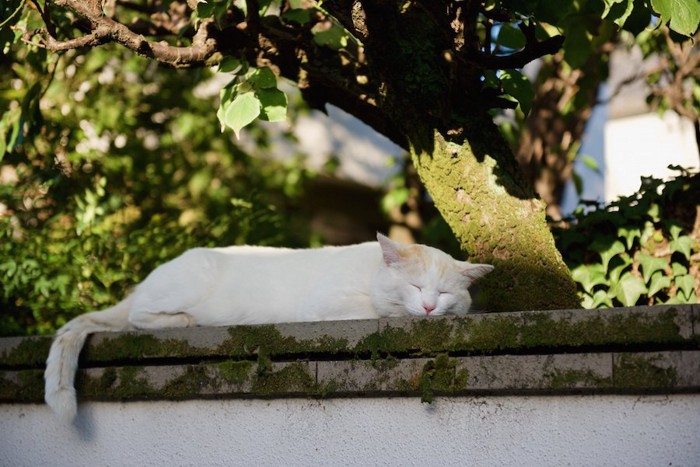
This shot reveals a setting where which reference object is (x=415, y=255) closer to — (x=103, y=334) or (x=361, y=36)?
(x=361, y=36)

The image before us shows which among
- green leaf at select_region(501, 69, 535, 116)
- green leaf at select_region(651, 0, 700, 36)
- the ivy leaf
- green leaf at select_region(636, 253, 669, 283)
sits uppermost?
green leaf at select_region(651, 0, 700, 36)

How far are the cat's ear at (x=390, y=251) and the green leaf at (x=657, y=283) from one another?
1.18 meters

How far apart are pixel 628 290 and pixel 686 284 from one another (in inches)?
9.2

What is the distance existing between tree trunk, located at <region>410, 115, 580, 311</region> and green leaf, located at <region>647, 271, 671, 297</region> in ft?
2.18

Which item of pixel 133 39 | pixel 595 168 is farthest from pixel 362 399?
pixel 595 168

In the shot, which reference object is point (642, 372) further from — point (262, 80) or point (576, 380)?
point (262, 80)

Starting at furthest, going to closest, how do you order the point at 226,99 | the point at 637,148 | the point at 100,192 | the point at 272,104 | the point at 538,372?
the point at 637,148, the point at 100,192, the point at 226,99, the point at 272,104, the point at 538,372

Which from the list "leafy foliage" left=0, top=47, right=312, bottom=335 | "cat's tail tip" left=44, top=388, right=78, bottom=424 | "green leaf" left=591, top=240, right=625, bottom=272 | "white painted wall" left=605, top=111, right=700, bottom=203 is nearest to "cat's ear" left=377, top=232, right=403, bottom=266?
"green leaf" left=591, top=240, right=625, bottom=272

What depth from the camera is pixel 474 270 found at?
304cm

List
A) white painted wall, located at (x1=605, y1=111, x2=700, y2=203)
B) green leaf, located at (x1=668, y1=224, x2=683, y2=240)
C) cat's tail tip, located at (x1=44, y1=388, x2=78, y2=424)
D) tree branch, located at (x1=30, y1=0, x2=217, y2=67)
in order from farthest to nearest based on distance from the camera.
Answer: white painted wall, located at (x1=605, y1=111, x2=700, y2=203), green leaf, located at (x1=668, y1=224, x2=683, y2=240), cat's tail tip, located at (x1=44, y1=388, x2=78, y2=424), tree branch, located at (x1=30, y1=0, x2=217, y2=67)

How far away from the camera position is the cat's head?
10.1 feet

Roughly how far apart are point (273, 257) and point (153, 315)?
0.56 m

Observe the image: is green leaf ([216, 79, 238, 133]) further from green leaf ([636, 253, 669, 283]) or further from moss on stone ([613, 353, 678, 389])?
green leaf ([636, 253, 669, 283])

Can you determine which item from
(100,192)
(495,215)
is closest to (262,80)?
(495,215)
